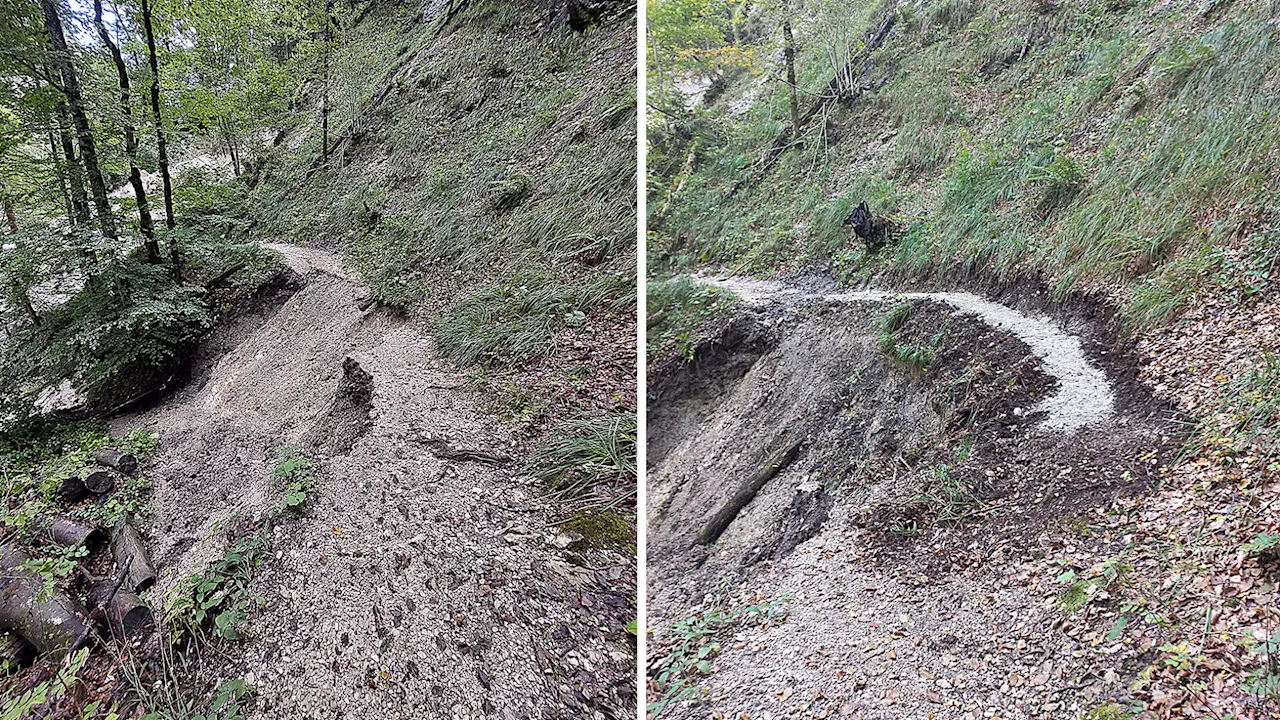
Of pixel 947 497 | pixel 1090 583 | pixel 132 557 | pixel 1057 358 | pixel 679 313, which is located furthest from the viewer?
pixel 679 313

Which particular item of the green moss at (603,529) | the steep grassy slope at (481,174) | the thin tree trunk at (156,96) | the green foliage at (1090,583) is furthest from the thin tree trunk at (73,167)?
the green foliage at (1090,583)

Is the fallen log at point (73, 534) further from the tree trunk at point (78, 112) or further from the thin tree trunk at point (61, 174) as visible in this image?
the thin tree trunk at point (61, 174)

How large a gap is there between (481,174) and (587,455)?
13.2 feet

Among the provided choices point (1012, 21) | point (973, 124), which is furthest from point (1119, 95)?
point (1012, 21)

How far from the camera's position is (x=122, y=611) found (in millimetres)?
2184

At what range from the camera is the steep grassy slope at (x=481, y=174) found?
391cm

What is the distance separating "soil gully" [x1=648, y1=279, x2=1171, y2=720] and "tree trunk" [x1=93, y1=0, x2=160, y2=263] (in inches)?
199

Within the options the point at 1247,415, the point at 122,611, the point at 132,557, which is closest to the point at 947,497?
the point at 1247,415

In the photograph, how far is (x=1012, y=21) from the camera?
5.18 m

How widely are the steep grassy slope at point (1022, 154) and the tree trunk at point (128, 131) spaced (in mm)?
4926

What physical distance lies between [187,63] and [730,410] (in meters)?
7.65

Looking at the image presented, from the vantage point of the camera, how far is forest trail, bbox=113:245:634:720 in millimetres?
1703

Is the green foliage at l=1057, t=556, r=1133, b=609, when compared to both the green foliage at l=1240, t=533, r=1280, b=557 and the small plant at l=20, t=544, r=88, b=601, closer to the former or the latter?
the green foliage at l=1240, t=533, r=1280, b=557

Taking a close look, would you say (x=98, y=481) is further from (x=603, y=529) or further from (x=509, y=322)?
(x=603, y=529)
